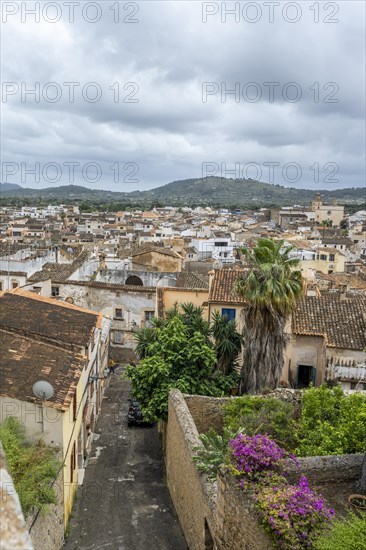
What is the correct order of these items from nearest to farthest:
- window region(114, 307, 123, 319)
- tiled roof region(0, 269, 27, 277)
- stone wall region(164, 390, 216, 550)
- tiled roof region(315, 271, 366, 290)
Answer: stone wall region(164, 390, 216, 550) < window region(114, 307, 123, 319) < tiled roof region(0, 269, 27, 277) < tiled roof region(315, 271, 366, 290)

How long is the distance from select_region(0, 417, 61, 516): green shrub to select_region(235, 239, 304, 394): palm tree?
32.9 ft

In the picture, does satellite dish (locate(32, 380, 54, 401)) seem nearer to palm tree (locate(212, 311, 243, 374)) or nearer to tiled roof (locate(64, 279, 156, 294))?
palm tree (locate(212, 311, 243, 374))

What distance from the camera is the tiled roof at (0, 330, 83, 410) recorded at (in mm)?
13930

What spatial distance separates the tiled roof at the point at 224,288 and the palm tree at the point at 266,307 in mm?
5207

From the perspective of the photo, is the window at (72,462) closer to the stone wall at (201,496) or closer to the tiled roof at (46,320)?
the stone wall at (201,496)

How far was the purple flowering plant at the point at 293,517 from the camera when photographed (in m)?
7.84

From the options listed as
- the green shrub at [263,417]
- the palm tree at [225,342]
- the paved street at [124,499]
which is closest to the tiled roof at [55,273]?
the paved street at [124,499]

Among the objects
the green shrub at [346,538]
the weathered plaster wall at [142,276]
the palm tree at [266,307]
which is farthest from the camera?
the weathered plaster wall at [142,276]

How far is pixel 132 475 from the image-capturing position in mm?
18812

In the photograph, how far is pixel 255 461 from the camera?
9.65 metres

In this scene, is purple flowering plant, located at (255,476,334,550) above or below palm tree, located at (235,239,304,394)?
below

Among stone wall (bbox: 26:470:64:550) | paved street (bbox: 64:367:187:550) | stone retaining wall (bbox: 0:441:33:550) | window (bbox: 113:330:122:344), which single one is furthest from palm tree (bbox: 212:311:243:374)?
stone retaining wall (bbox: 0:441:33:550)

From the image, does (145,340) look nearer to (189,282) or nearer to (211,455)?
(211,455)

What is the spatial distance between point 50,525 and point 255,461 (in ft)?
22.5
